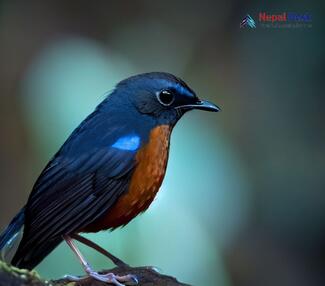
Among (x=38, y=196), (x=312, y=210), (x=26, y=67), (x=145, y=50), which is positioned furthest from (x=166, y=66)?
(x=38, y=196)

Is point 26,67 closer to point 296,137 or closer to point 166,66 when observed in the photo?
point 166,66

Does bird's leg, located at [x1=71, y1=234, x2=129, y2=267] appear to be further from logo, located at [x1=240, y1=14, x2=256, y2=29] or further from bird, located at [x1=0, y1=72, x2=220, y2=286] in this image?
logo, located at [x1=240, y1=14, x2=256, y2=29]

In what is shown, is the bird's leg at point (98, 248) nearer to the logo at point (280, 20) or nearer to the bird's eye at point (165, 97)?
the bird's eye at point (165, 97)

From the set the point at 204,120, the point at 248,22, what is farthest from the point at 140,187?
the point at 248,22

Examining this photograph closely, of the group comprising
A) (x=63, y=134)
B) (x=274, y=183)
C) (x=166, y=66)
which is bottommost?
(x=274, y=183)

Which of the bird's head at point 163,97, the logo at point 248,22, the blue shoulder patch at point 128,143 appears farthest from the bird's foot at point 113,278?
the logo at point 248,22

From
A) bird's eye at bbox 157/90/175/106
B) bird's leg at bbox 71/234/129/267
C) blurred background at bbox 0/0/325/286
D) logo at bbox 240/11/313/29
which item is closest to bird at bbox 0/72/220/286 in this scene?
bird's eye at bbox 157/90/175/106
